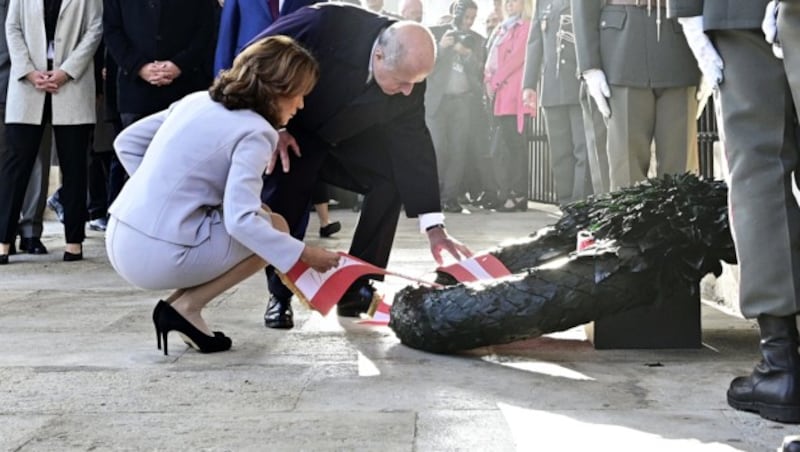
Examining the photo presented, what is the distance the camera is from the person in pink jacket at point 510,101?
39.2 feet

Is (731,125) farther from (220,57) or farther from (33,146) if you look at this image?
(33,146)

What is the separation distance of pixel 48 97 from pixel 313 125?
10.6 feet

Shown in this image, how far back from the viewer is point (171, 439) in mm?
3213

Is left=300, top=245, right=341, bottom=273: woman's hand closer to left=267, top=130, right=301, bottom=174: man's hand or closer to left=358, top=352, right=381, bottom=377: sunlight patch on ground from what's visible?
left=358, top=352, right=381, bottom=377: sunlight patch on ground

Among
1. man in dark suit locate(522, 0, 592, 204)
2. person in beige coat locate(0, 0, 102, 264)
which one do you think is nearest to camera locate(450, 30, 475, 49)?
man in dark suit locate(522, 0, 592, 204)

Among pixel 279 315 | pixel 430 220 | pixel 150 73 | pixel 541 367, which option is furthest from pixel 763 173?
pixel 150 73

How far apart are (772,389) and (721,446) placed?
0.38m

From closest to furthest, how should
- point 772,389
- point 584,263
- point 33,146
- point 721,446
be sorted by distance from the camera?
point 721,446 → point 772,389 → point 584,263 → point 33,146

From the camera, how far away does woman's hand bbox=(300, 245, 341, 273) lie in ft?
13.8

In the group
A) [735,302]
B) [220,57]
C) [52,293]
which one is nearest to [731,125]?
[735,302]

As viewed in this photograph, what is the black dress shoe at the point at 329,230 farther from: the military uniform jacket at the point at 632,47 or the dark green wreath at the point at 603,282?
the dark green wreath at the point at 603,282

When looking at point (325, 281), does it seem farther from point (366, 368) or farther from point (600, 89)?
point (600, 89)

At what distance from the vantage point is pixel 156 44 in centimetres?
738

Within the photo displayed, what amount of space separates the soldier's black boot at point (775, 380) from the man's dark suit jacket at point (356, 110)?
188 centimetres
